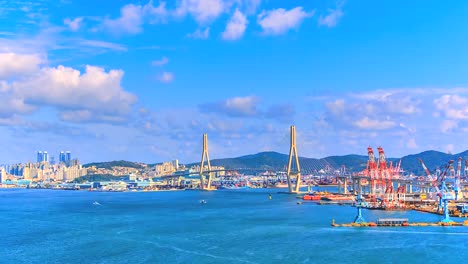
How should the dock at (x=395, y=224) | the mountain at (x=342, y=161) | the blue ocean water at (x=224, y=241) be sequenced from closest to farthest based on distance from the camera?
the blue ocean water at (x=224, y=241)
the dock at (x=395, y=224)
the mountain at (x=342, y=161)

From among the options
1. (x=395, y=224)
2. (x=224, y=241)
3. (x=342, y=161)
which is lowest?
(x=224, y=241)

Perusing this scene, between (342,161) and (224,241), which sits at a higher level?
(342,161)

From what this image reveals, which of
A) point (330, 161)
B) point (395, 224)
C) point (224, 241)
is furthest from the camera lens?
point (330, 161)

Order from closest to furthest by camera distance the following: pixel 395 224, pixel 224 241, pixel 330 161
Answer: pixel 224 241
pixel 395 224
pixel 330 161

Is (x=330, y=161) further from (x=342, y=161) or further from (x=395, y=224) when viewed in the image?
(x=395, y=224)

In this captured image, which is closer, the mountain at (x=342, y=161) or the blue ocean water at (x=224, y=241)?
the blue ocean water at (x=224, y=241)

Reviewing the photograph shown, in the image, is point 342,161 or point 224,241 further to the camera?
point 342,161

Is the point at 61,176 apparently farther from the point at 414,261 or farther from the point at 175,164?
the point at 414,261

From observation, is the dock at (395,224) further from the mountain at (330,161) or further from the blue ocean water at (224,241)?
the mountain at (330,161)

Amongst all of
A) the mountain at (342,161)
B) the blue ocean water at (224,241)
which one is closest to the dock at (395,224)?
the blue ocean water at (224,241)

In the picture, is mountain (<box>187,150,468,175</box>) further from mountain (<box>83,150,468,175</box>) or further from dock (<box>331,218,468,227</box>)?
dock (<box>331,218,468,227</box>)

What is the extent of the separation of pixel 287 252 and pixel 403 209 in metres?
21.9

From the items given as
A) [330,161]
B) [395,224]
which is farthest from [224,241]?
[330,161]

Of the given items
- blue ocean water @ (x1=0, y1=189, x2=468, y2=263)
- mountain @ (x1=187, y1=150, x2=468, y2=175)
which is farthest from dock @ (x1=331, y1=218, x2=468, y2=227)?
mountain @ (x1=187, y1=150, x2=468, y2=175)
